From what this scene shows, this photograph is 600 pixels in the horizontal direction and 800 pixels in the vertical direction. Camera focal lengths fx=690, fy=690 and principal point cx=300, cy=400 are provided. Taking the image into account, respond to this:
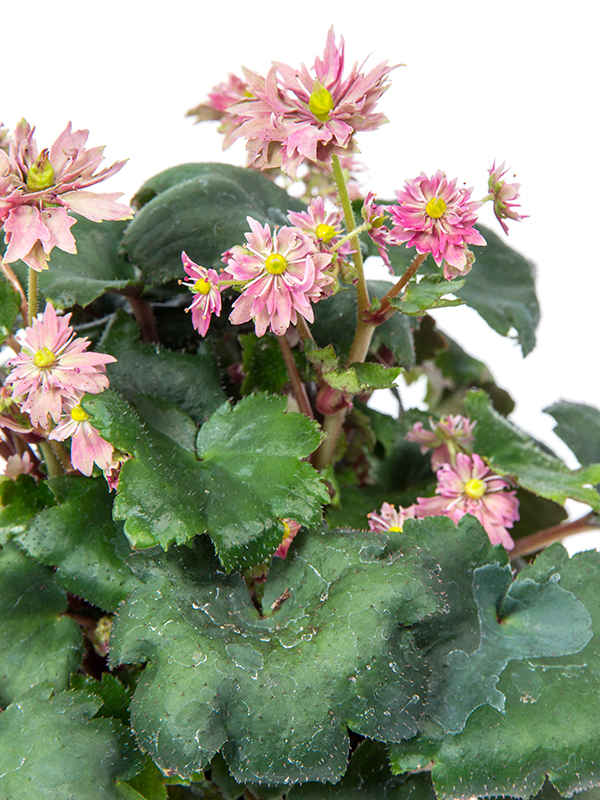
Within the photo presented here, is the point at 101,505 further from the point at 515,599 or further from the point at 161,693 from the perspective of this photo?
the point at 515,599

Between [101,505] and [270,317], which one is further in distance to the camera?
[101,505]

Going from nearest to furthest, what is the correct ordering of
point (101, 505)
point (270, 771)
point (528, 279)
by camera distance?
1. point (270, 771)
2. point (101, 505)
3. point (528, 279)

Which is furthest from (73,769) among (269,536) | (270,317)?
(270,317)

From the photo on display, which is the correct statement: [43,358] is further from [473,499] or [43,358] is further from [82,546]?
[473,499]

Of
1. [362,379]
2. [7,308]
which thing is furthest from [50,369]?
[362,379]

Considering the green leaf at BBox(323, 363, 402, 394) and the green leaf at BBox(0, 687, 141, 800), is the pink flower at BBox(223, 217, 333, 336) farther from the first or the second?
the green leaf at BBox(0, 687, 141, 800)

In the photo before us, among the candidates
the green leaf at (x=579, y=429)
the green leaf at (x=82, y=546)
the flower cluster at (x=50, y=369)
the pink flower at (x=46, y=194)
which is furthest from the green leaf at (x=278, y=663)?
the green leaf at (x=579, y=429)

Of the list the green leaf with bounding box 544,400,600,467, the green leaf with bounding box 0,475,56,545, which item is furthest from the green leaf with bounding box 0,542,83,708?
the green leaf with bounding box 544,400,600,467
